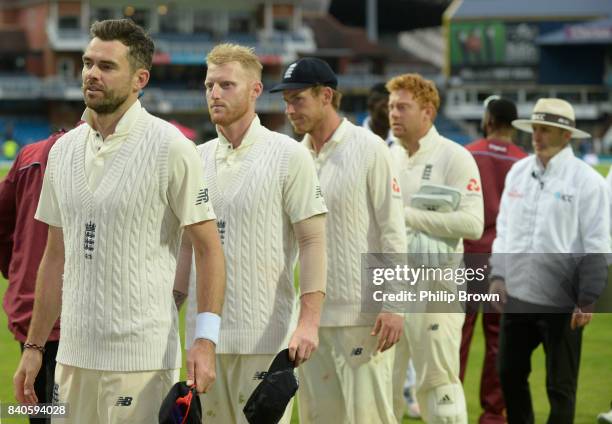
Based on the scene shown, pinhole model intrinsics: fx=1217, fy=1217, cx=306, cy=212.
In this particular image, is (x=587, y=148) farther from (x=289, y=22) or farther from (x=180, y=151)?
(x=180, y=151)

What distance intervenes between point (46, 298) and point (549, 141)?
11.3ft

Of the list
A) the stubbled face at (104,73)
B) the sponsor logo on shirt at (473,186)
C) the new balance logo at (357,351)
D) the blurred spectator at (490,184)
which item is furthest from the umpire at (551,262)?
the stubbled face at (104,73)

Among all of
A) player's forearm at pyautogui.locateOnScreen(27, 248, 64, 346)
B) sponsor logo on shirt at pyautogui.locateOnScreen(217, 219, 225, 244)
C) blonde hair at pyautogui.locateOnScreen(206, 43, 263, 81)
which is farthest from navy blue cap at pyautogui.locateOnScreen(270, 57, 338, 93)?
player's forearm at pyautogui.locateOnScreen(27, 248, 64, 346)

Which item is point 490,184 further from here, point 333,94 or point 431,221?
point 333,94

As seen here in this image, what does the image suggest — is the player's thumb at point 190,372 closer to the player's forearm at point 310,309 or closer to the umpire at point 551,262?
the player's forearm at point 310,309

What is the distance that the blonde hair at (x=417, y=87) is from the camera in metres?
7.02

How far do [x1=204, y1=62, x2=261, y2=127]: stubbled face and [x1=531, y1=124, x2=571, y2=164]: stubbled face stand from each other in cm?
232

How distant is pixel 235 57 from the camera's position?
5.11 m

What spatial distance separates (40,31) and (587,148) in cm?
3165

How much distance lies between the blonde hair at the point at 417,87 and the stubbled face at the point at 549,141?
656 mm

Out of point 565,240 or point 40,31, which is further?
point 40,31

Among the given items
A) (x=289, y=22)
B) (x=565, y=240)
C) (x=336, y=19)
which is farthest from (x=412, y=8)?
(x=565, y=240)

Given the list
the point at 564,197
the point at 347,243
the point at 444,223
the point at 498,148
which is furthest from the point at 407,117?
the point at 498,148

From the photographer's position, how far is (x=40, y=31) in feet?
230
